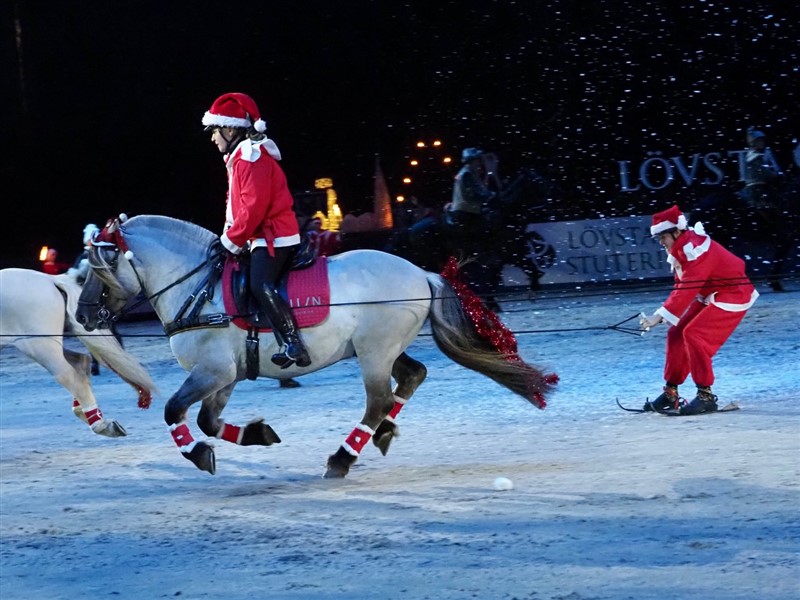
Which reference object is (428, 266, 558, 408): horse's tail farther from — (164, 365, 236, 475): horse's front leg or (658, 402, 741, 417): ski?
(658, 402, 741, 417): ski

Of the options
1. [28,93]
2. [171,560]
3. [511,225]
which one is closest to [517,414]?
[171,560]

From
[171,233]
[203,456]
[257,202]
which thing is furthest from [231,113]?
[203,456]

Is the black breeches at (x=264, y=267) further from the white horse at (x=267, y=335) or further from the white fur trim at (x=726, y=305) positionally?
the white fur trim at (x=726, y=305)

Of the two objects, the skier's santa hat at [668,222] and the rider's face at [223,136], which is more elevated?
the rider's face at [223,136]

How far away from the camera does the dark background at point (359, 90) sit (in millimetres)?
24156

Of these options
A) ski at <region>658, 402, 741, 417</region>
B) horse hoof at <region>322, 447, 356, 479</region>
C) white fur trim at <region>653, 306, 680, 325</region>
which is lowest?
ski at <region>658, 402, 741, 417</region>

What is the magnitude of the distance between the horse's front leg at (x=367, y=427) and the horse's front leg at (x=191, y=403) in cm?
79

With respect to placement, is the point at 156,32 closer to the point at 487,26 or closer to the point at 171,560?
the point at 487,26

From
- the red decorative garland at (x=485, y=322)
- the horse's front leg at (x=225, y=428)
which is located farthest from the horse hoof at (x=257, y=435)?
the red decorative garland at (x=485, y=322)

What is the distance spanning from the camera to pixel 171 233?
7.55 m

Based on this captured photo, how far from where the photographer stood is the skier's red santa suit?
28.8ft

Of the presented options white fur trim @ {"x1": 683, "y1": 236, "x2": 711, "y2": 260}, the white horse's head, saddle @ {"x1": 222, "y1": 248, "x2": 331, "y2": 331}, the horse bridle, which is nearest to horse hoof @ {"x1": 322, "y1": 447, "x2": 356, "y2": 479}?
saddle @ {"x1": 222, "y1": 248, "x2": 331, "y2": 331}

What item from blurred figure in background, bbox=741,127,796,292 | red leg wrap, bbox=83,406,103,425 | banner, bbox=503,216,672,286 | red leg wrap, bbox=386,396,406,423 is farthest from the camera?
banner, bbox=503,216,672,286

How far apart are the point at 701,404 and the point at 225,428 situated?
3609 millimetres
